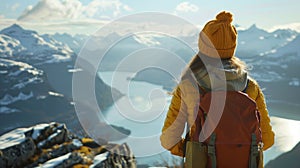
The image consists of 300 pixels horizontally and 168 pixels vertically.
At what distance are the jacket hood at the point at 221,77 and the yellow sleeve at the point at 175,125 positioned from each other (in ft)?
0.60

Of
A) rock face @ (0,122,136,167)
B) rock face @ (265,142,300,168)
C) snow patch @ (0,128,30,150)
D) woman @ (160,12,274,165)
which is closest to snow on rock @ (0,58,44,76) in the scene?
rock face @ (265,142,300,168)

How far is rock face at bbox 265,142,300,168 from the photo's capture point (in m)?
53.3

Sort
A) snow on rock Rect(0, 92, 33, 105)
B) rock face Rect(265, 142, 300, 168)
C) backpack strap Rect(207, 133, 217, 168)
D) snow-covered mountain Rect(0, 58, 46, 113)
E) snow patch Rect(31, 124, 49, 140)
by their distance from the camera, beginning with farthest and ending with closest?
1. snow-covered mountain Rect(0, 58, 46, 113)
2. snow on rock Rect(0, 92, 33, 105)
3. rock face Rect(265, 142, 300, 168)
4. snow patch Rect(31, 124, 49, 140)
5. backpack strap Rect(207, 133, 217, 168)

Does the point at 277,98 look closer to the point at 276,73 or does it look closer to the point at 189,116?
the point at 276,73

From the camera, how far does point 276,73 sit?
564 ft

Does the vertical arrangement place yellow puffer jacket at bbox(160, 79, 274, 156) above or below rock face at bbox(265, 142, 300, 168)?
above

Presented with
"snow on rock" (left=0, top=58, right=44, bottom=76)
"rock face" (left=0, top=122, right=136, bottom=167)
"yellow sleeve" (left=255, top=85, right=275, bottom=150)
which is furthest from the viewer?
"snow on rock" (left=0, top=58, right=44, bottom=76)

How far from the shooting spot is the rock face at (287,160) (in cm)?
5328

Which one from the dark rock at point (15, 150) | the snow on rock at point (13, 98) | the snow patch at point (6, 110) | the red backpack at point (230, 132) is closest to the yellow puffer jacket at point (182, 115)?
the red backpack at point (230, 132)

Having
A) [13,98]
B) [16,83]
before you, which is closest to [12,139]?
[13,98]

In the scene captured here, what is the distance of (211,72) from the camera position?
1.76 metres

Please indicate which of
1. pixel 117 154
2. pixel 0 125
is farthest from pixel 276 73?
pixel 117 154

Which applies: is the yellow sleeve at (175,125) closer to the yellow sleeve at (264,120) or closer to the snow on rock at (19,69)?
the yellow sleeve at (264,120)

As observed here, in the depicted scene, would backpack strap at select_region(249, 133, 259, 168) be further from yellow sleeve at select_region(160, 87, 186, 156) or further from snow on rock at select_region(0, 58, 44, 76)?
snow on rock at select_region(0, 58, 44, 76)
